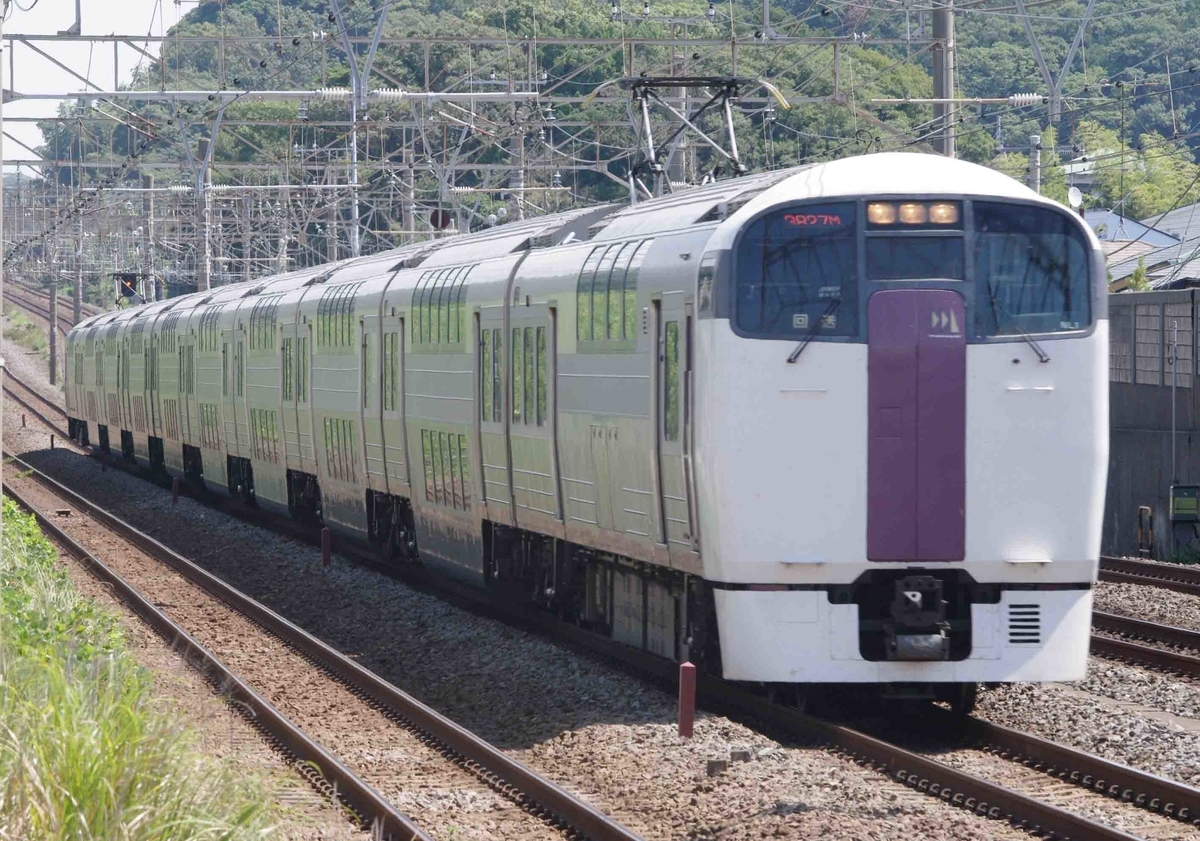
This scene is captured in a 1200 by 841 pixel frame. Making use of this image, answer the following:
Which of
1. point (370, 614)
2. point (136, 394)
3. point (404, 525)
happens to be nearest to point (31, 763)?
point (370, 614)

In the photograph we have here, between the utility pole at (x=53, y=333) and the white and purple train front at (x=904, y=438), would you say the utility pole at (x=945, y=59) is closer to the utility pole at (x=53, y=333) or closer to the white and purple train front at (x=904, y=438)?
the white and purple train front at (x=904, y=438)

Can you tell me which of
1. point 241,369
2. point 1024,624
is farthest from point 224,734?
point 241,369

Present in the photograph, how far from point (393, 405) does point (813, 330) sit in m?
9.12

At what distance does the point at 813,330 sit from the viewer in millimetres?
10492

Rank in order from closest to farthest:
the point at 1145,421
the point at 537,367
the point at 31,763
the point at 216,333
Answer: the point at 31,763 → the point at 537,367 → the point at 1145,421 → the point at 216,333

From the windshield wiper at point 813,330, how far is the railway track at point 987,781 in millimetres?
2040

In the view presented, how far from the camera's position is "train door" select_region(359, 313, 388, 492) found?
19641 millimetres

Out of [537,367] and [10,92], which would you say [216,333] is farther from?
[537,367]

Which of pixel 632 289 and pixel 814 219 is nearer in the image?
pixel 814 219

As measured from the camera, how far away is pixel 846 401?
10.5m

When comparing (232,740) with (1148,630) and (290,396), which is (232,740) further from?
(290,396)

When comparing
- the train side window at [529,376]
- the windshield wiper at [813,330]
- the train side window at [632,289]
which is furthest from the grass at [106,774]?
the train side window at [529,376]

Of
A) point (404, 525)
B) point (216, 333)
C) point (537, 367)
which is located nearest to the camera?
point (537, 367)

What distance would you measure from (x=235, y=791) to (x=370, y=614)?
10.7 m
